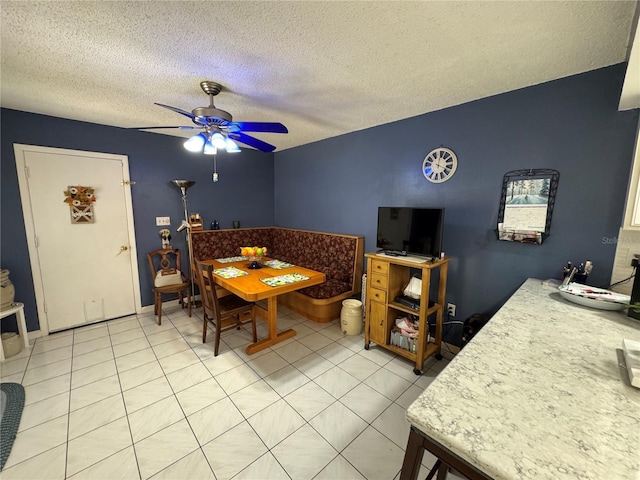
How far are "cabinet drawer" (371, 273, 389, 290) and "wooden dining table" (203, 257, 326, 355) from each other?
559mm

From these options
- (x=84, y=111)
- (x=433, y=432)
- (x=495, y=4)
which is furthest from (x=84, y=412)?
(x=495, y=4)

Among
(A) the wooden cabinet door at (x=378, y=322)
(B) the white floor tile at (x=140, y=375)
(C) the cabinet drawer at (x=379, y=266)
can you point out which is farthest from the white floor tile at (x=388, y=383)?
(B) the white floor tile at (x=140, y=375)

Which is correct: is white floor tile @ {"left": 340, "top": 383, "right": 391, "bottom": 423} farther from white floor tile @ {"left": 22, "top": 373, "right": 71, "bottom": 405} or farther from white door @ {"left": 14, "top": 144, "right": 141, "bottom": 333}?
white door @ {"left": 14, "top": 144, "right": 141, "bottom": 333}

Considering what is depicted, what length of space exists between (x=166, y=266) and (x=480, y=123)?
4.19 metres

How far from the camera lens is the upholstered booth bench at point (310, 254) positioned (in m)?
Answer: 3.31

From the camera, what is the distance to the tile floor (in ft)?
5.01

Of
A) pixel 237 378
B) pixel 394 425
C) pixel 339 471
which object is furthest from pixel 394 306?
pixel 237 378

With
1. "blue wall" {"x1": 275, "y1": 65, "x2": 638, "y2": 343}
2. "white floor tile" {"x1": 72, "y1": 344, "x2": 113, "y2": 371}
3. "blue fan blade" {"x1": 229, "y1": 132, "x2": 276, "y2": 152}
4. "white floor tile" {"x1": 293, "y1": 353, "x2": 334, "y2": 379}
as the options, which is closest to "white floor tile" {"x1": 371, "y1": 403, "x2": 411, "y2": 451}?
"white floor tile" {"x1": 293, "y1": 353, "x2": 334, "y2": 379}

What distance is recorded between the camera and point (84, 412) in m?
1.89

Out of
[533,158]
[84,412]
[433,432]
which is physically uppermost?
[533,158]

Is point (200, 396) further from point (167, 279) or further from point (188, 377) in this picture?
point (167, 279)

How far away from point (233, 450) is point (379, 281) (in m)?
1.74

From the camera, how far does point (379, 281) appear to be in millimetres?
2555

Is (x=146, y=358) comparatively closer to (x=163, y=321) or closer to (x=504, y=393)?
(x=163, y=321)
